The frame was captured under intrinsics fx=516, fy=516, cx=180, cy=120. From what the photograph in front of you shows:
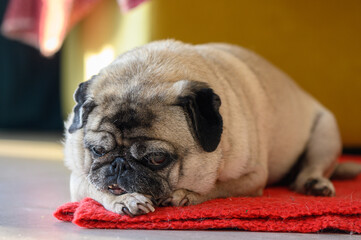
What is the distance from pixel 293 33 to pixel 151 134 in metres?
2.21

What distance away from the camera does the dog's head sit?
1.81 meters

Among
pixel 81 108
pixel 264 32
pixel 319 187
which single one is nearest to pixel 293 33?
pixel 264 32

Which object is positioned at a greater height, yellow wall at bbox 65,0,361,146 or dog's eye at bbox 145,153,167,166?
yellow wall at bbox 65,0,361,146

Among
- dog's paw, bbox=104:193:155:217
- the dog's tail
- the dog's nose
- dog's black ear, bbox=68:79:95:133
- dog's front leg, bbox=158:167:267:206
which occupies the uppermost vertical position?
dog's black ear, bbox=68:79:95:133

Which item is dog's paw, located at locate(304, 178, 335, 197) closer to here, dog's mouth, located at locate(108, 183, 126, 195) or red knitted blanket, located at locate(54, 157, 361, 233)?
red knitted blanket, located at locate(54, 157, 361, 233)

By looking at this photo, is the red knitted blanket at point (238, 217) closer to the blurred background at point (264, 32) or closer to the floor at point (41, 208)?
the floor at point (41, 208)

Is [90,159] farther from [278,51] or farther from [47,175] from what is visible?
[278,51]

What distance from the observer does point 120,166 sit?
1.82 m

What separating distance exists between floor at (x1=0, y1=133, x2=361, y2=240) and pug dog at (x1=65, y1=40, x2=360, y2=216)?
0.15 meters

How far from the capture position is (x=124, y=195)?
1.84 m

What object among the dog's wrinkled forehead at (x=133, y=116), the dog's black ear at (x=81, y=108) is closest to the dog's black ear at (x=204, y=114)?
the dog's wrinkled forehead at (x=133, y=116)

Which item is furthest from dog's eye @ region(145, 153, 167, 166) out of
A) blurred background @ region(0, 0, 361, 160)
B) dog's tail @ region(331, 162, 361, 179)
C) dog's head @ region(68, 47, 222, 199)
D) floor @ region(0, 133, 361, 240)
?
blurred background @ region(0, 0, 361, 160)

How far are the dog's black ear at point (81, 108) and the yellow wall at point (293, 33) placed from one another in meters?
1.61

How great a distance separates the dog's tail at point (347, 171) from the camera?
2.88m
